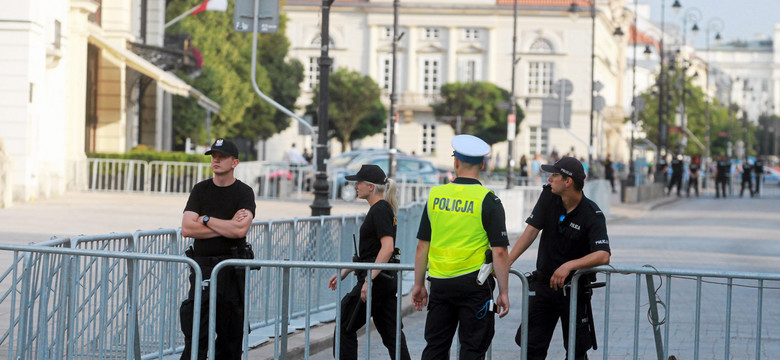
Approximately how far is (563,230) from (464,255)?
847mm

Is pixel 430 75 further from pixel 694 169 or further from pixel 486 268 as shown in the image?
pixel 486 268

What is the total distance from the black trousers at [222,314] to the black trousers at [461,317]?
1.20m

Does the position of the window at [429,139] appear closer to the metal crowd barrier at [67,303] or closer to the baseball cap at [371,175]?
the baseball cap at [371,175]

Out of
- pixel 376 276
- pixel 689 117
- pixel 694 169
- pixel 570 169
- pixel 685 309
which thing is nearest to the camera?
pixel 570 169

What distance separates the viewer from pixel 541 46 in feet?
283

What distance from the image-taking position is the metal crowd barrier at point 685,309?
7059mm

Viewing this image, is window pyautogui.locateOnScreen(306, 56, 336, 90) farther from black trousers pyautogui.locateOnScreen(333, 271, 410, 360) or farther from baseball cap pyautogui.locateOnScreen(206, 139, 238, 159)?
baseball cap pyautogui.locateOnScreen(206, 139, 238, 159)

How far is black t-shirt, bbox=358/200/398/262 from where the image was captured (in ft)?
28.3

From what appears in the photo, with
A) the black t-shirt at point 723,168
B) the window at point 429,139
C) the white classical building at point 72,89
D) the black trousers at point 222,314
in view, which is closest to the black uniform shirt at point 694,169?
the black t-shirt at point 723,168

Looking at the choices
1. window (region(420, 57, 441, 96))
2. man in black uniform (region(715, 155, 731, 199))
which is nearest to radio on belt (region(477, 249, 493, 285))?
man in black uniform (region(715, 155, 731, 199))

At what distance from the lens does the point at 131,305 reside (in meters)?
7.89

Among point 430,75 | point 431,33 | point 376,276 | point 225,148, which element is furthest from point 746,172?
point 225,148

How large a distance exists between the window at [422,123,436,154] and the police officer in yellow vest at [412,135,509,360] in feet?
268

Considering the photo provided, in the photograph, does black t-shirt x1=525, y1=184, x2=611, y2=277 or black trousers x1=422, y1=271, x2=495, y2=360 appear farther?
black t-shirt x1=525, y1=184, x2=611, y2=277
